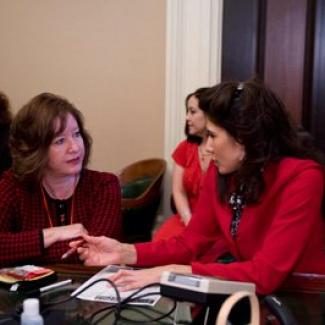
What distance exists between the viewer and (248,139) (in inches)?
61.0

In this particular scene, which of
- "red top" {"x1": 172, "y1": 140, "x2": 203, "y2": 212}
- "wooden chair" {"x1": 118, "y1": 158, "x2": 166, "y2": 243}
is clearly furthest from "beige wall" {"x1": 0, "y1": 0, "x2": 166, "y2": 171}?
"red top" {"x1": 172, "y1": 140, "x2": 203, "y2": 212}

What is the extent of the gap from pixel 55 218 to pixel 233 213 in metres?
0.67

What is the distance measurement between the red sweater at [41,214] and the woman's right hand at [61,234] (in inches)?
0.7

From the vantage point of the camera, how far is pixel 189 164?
10.2 ft

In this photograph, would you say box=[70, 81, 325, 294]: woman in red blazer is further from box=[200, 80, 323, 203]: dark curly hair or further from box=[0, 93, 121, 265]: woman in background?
box=[0, 93, 121, 265]: woman in background

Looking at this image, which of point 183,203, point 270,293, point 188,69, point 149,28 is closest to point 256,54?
point 188,69

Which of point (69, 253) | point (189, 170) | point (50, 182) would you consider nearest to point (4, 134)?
point (50, 182)

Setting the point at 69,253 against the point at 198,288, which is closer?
the point at 198,288

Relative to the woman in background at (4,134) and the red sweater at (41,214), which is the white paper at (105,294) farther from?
the woman in background at (4,134)

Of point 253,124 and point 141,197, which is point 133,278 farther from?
point 141,197

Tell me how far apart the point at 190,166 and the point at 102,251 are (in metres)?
1.49

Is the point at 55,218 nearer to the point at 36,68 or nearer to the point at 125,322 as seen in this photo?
the point at 125,322

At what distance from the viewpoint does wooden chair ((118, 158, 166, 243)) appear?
10.00 ft

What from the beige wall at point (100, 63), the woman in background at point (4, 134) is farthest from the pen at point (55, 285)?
the beige wall at point (100, 63)
